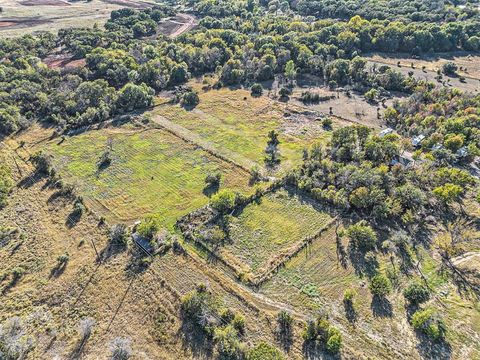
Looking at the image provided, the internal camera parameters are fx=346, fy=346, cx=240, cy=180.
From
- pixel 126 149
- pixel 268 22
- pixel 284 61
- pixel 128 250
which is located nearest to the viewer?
pixel 128 250

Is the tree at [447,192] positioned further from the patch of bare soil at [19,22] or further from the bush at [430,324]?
the patch of bare soil at [19,22]

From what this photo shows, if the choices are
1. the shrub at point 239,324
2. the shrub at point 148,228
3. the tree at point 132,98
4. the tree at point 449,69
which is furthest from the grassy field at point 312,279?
the tree at point 449,69

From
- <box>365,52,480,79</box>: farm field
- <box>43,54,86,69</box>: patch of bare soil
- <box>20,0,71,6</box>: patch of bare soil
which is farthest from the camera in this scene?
<box>20,0,71,6</box>: patch of bare soil

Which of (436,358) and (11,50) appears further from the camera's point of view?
(11,50)

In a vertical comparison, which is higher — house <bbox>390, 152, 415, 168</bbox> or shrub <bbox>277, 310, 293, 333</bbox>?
house <bbox>390, 152, 415, 168</bbox>

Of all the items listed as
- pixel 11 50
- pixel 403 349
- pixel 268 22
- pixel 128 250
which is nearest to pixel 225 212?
pixel 128 250

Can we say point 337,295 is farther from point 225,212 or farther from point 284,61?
point 284,61

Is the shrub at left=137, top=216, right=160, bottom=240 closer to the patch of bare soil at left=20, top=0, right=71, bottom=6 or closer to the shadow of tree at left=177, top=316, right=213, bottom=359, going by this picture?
the shadow of tree at left=177, top=316, right=213, bottom=359

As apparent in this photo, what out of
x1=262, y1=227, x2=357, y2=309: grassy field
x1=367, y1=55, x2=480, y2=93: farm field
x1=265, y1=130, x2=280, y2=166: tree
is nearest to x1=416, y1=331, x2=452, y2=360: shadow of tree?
x1=262, y1=227, x2=357, y2=309: grassy field
